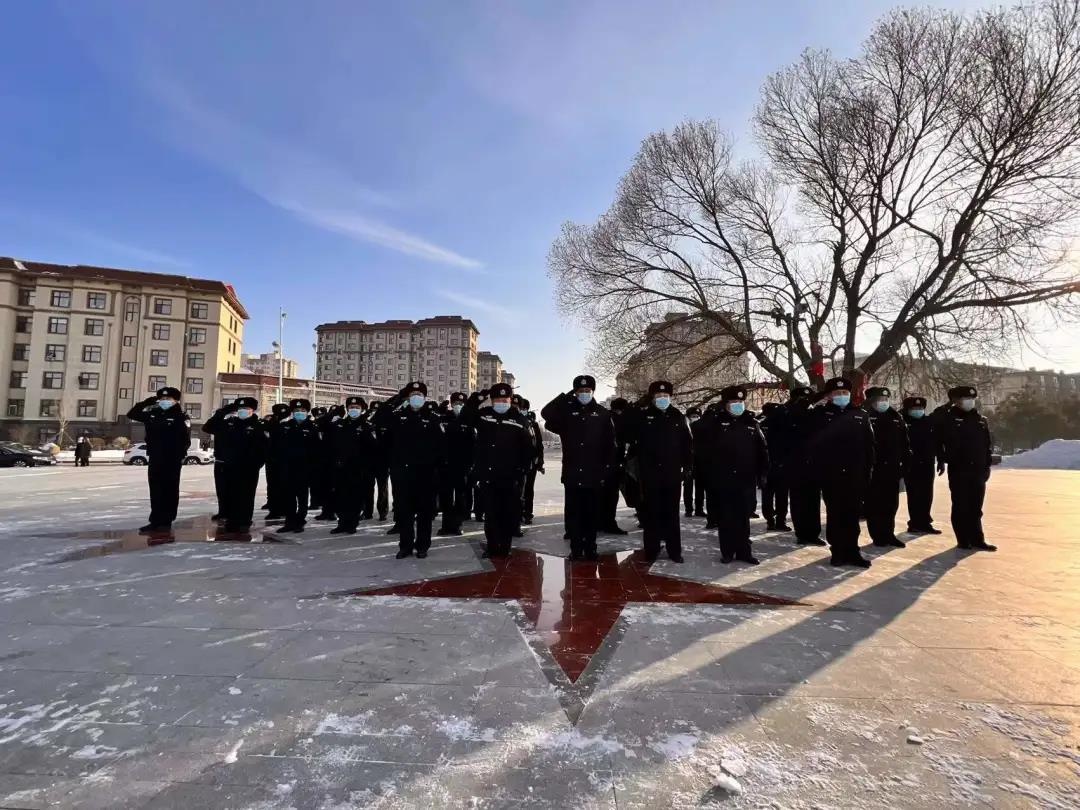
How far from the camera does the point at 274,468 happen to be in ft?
29.1

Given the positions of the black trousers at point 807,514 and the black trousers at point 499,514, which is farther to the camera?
the black trousers at point 807,514

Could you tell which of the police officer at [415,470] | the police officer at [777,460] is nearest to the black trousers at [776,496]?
the police officer at [777,460]

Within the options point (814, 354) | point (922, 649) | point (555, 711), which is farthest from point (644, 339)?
point (555, 711)

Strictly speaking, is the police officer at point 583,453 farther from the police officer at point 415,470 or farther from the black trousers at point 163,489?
the black trousers at point 163,489

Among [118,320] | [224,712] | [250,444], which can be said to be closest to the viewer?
[224,712]

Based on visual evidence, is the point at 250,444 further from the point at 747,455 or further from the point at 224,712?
the point at 747,455

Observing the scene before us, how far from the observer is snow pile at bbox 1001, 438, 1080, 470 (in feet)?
114

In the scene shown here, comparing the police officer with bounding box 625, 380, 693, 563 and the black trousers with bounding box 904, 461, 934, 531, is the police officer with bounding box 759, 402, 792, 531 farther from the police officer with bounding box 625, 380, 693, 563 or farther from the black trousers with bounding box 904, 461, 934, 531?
the police officer with bounding box 625, 380, 693, 563

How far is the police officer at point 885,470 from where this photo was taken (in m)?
7.27

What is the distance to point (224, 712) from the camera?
259 cm

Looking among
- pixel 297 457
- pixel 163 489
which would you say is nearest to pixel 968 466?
pixel 297 457

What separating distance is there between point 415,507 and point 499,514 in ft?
3.22

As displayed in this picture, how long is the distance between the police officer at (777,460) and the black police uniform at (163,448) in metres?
8.32

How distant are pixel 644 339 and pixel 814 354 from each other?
5512mm
